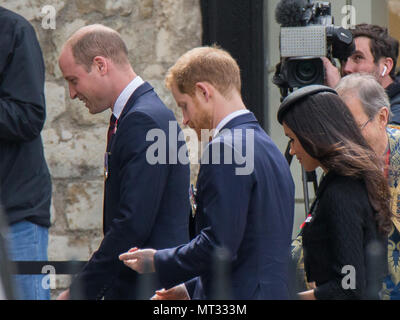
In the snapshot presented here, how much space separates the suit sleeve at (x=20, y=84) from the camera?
3.64 meters

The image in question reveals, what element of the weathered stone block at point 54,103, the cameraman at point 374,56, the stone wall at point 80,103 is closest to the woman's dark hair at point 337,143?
the cameraman at point 374,56

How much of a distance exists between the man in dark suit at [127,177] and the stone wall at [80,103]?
211 centimetres

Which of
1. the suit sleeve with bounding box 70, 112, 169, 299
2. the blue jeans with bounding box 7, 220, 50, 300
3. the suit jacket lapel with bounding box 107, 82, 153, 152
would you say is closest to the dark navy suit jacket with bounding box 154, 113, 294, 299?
the suit sleeve with bounding box 70, 112, 169, 299

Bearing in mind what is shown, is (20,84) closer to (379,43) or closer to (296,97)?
(296,97)

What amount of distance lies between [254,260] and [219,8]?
3.10 meters

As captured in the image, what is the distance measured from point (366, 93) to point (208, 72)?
2.36ft

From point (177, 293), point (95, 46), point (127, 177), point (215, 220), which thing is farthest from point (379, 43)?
point (215, 220)

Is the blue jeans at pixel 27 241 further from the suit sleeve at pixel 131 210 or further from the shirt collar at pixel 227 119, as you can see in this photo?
the shirt collar at pixel 227 119

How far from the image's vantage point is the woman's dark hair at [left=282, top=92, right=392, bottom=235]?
8.43 feet

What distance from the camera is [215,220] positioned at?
2469 millimetres

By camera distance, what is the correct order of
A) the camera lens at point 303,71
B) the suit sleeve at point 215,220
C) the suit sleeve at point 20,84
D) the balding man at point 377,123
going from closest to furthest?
1. the suit sleeve at point 215,220
2. the balding man at point 377,123
3. the suit sleeve at point 20,84
4. the camera lens at point 303,71

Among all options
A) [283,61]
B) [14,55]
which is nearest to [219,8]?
[283,61]

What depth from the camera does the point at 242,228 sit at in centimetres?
249
